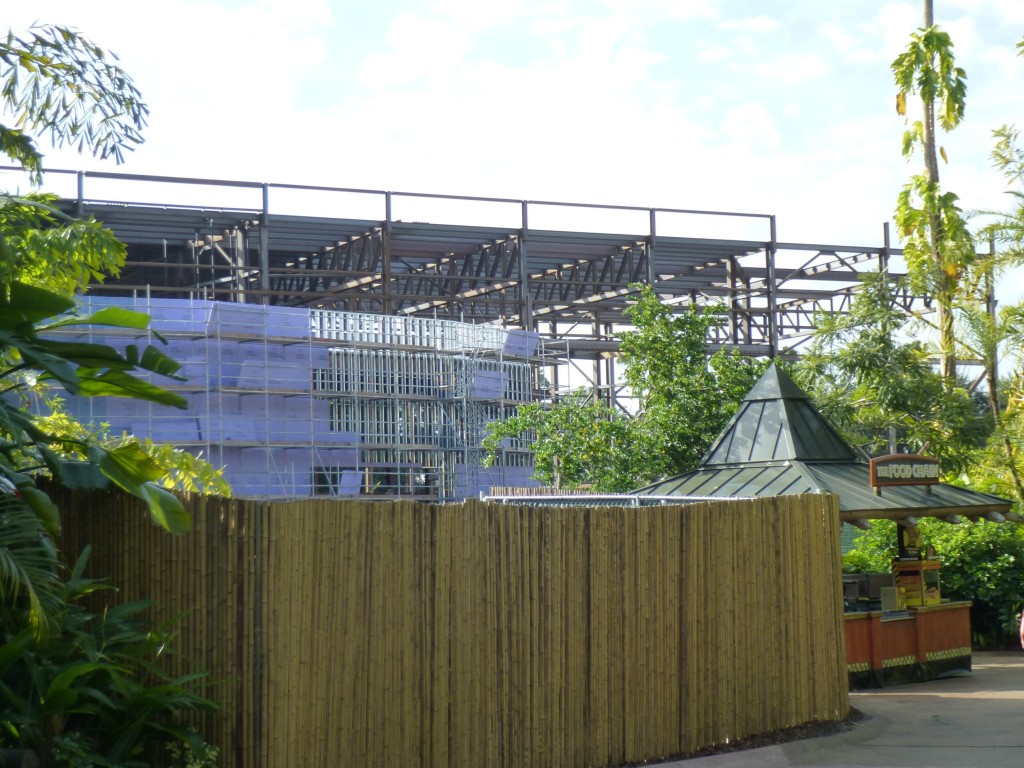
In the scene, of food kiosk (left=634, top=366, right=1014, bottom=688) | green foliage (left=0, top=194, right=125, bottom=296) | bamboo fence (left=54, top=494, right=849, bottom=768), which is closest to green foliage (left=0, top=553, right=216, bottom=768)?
bamboo fence (left=54, top=494, right=849, bottom=768)

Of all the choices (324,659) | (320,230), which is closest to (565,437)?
(320,230)

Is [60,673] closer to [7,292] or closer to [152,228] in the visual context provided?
[7,292]

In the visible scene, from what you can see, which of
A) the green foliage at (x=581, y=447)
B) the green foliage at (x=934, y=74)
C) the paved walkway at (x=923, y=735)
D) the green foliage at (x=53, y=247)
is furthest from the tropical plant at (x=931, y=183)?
the green foliage at (x=53, y=247)

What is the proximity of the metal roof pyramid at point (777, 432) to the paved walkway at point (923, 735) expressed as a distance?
3.26m

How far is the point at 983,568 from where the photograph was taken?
18281 mm

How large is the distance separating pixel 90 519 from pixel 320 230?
2992cm

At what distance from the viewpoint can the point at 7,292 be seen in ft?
24.3

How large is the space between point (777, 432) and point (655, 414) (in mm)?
7602

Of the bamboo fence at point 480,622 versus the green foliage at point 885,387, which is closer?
the bamboo fence at point 480,622

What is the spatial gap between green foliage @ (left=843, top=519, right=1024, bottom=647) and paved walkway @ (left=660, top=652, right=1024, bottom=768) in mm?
2880

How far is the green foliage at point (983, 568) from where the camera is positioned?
59.2 ft

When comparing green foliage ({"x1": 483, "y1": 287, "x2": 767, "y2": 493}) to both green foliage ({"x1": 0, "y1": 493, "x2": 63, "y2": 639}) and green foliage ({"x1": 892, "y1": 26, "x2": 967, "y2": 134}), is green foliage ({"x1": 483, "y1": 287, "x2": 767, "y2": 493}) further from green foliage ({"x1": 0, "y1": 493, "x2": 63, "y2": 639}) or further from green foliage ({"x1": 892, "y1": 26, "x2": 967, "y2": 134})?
green foliage ({"x1": 0, "y1": 493, "x2": 63, "y2": 639})

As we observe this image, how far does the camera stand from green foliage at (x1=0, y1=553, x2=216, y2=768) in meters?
6.79

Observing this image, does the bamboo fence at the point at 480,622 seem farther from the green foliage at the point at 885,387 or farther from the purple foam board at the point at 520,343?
the purple foam board at the point at 520,343
